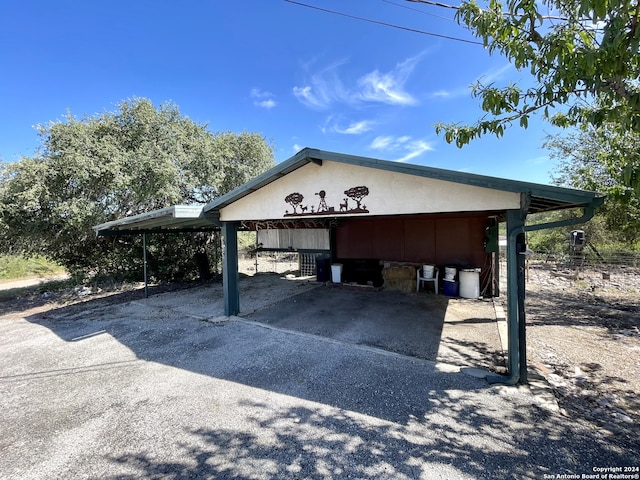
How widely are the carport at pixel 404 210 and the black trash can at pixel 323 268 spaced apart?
2.88 ft

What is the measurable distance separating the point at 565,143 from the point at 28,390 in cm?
1431

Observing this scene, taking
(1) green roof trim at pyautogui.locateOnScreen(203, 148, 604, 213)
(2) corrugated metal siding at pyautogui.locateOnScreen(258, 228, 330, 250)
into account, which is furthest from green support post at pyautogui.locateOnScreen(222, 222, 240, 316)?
(2) corrugated metal siding at pyautogui.locateOnScreen(258, 228, 330, 250)

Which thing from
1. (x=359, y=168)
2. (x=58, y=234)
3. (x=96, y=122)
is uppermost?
(x=96, y=122)

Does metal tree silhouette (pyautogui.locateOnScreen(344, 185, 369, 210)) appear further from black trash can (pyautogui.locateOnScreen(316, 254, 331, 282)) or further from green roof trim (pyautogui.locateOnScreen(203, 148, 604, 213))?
black trash can (pyautogui.locateOnScreen(316, 254, 331, 282))

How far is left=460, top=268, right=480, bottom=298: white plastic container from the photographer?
7.75 metres

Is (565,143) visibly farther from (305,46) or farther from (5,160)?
(5,160)

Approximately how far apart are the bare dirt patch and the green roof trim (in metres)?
2.15

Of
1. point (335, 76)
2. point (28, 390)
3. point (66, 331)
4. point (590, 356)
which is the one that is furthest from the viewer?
point (335, 76)

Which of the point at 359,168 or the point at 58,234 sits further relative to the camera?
the point at 58,234

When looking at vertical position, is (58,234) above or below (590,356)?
above

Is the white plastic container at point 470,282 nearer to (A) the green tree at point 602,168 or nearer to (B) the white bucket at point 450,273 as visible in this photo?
(B) the white bucket at point 450,273

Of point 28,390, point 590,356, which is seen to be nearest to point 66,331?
point 28,390

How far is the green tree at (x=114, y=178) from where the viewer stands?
8.16 m

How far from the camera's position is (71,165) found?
320 inches
